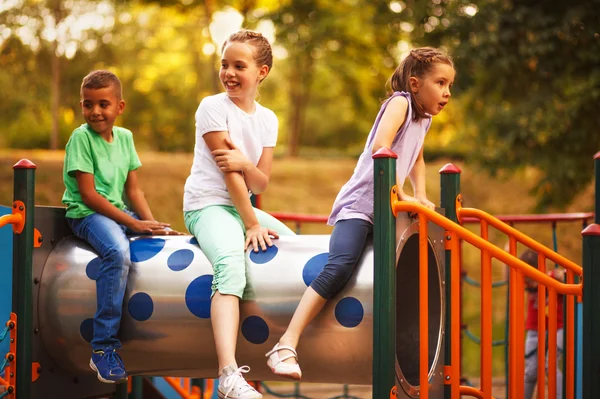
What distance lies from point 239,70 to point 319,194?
41.7ft

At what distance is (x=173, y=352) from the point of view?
3506mm

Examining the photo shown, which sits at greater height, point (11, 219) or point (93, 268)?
point (11, 219)

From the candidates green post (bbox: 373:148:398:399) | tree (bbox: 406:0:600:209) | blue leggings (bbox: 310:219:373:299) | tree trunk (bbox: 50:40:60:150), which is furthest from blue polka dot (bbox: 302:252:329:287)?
tree trunk (bbox: 50:40:60:150)

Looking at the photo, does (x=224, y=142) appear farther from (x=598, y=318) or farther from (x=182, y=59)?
(x=182, y=59)

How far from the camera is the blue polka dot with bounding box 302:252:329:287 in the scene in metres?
3.35

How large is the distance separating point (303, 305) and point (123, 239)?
102 centimetres

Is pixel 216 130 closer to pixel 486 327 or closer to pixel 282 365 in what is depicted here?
pixel 282 365

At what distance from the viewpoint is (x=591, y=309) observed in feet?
9.07

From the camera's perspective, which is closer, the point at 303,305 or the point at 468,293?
the point at 303,305

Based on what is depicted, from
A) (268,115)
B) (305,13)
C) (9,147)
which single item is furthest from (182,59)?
(268,115)

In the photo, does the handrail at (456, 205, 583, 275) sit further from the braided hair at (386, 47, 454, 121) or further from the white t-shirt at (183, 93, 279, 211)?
the white t-shirt at (183, 93, 279, 211)

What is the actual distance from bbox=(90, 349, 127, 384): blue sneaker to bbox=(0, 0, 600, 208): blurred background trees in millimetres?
6314

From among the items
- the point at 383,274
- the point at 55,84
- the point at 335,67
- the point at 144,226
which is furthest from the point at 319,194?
the point at 383,274

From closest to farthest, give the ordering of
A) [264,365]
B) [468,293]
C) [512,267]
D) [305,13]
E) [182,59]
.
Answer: [512,267], [264,365], [305,13], [468,293], [182,59]
